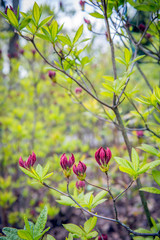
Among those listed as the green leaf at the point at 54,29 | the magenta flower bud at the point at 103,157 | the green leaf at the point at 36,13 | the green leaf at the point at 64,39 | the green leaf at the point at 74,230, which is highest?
the green leaf at the point at 36,13

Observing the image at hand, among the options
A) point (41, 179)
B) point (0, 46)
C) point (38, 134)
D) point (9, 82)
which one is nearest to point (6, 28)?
point (0, 46)

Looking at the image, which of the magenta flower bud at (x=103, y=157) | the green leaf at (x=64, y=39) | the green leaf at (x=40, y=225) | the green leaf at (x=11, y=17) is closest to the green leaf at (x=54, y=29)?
the green leaf at (x=64, y=39)

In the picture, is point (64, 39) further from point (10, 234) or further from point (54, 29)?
point (10, 234)

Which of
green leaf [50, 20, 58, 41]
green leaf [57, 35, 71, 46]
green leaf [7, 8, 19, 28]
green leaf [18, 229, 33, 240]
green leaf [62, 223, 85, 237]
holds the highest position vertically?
green leaf [7, 8, 19, 28]

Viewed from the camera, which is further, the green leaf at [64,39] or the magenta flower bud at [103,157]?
the green leaf at [64,39]

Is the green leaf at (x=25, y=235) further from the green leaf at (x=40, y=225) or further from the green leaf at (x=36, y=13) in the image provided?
the green leaf at (x=36, y=13)

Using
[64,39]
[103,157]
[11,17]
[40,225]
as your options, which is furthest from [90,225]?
[11,17]

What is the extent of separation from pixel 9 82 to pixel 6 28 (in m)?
0.92

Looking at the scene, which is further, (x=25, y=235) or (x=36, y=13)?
(x=36, y=13)

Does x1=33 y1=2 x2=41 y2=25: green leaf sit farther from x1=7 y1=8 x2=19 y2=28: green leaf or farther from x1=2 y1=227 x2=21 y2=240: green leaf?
x1=2 y1=227 x2=21 y2=240: green leaf

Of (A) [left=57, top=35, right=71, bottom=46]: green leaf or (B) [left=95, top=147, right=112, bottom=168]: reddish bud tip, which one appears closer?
(B) [left=95, top=147, right=112, bottom=168]: reddish bud tip

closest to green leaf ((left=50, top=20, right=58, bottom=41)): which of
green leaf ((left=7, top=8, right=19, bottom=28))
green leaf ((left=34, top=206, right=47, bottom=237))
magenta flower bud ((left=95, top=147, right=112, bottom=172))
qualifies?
green leaf ((left=7, top=8, right=19, bottom=28))

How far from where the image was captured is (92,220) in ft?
2.13

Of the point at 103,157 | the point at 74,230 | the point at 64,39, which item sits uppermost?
the point at 64,39
